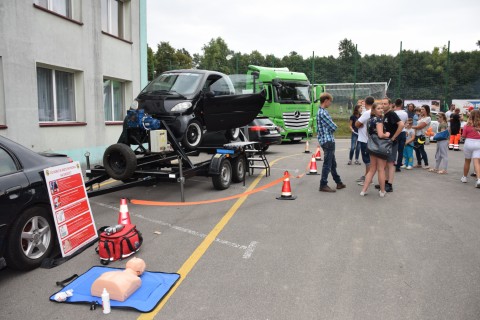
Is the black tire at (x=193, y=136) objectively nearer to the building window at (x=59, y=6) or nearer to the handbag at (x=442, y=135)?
the building window at (x=59, y=6)

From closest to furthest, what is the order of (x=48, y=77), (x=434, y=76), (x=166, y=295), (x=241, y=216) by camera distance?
(x=166, y=295) → (x=241, y=216) → (x=48, y=77) → (x=434, y=76)

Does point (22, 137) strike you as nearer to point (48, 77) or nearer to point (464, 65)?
A: point (48, 77)

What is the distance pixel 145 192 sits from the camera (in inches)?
330

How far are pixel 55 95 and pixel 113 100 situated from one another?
3.32 meters

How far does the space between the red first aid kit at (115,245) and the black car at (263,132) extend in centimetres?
1049

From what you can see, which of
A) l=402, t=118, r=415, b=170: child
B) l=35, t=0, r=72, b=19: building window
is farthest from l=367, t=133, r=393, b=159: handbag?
l=35, t=0, r=72, b=19: building window

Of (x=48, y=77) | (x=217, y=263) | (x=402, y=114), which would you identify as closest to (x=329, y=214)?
(x=217, y=263)

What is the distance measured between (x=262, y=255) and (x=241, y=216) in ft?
5.85

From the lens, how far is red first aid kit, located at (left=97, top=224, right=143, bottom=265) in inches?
174

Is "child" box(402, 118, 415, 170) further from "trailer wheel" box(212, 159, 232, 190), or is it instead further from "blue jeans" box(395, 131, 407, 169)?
"trailer wheel" box(212, 159, 232, 190)

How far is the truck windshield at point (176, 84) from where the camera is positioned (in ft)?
26.5

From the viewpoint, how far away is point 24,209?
13.7 feet

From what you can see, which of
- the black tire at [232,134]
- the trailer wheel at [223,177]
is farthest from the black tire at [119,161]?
the black tire at [232,134]

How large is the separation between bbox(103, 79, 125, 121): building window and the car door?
33.4 feet
